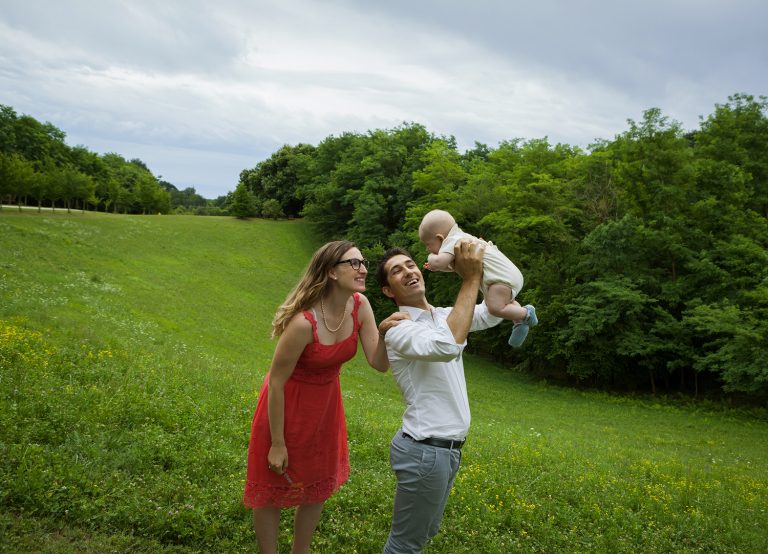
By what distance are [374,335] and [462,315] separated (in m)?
0.94

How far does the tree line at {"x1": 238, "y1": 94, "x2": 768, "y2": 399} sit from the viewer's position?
23.0 meters

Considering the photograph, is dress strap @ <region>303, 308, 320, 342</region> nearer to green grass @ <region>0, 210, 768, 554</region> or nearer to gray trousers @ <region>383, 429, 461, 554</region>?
gray trousers @ <region>383, 429, 461, 554</region>

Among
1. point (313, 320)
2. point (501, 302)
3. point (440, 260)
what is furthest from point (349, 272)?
point (501, 302)

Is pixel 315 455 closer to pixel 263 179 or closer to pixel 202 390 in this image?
pixel 202 390

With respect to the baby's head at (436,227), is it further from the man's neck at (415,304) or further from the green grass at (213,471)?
the green grass at (213,471)

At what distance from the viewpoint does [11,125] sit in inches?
2030

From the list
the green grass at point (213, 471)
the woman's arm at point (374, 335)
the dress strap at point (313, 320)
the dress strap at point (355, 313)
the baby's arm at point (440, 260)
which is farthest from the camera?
the green grass at point (213, 471)

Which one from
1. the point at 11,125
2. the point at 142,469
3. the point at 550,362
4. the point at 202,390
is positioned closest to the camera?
the point at 142,469

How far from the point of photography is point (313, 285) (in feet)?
11.8

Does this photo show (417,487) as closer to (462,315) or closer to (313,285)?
(462,315)

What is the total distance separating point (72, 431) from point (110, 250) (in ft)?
90.1

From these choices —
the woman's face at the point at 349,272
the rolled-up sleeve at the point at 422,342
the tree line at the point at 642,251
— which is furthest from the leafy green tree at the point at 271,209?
the rolled-up sleeve at the point at 422,342

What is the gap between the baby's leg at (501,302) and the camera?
3.55 m

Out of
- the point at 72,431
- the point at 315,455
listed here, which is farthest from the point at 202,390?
the point at 315,455
